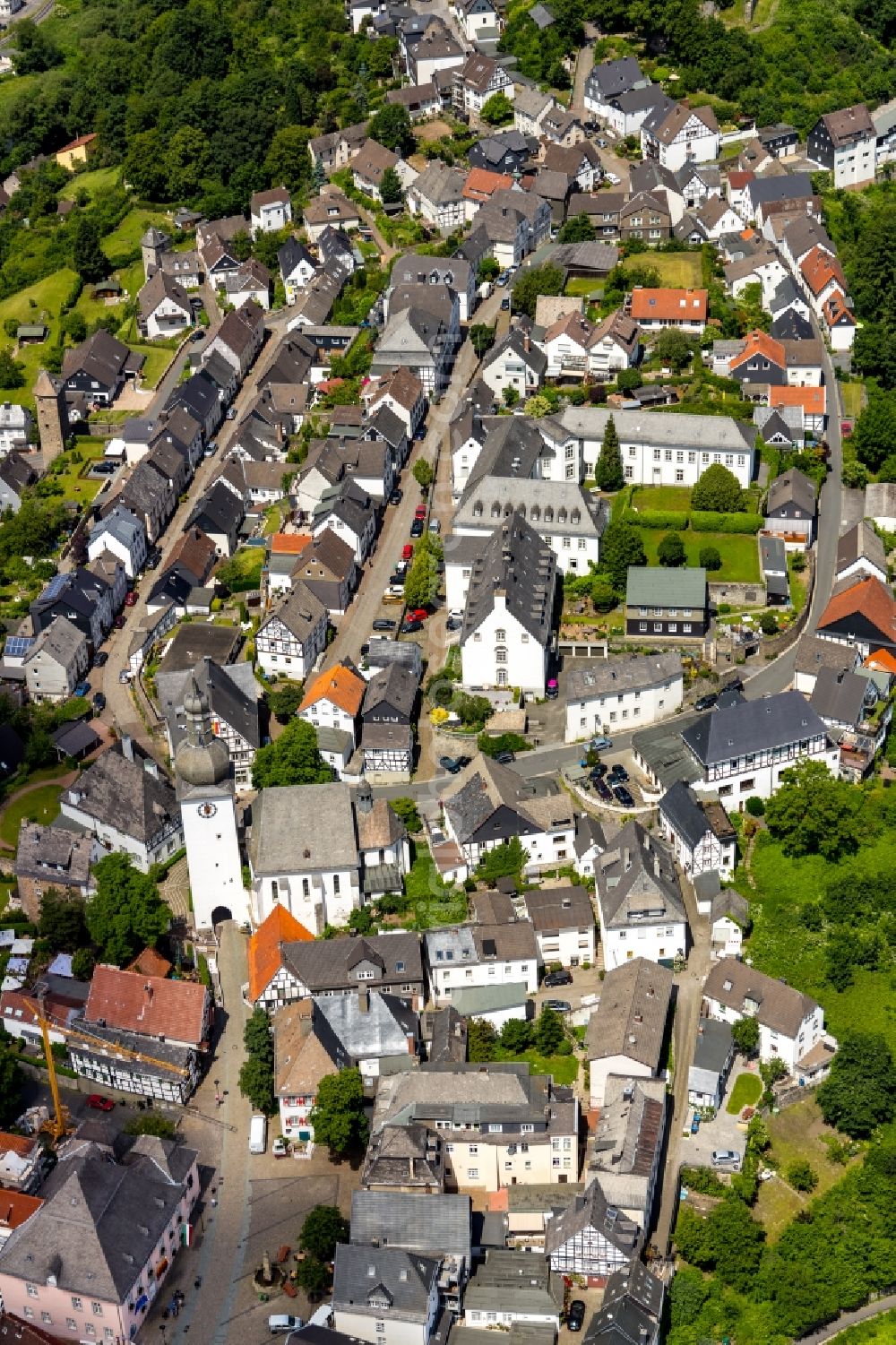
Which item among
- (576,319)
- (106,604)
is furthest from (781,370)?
(106,604)

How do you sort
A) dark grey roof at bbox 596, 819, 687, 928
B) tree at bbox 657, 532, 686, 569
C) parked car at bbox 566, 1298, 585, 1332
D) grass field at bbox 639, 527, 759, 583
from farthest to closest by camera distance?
grass field at bbox 639, 527, 759, 583, tree at bbox 657, 532, 686, 569, dark grey roof at bbox 596, 819, 687, 928, parked car at bbox 566, 1298, 585, 1332

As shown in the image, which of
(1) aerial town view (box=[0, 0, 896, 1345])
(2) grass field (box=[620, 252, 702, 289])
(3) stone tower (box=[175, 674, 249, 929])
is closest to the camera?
(1) aerial town view (box=[0, 0, 896, 1345])

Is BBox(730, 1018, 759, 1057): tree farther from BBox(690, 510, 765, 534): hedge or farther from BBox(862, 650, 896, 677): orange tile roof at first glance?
BBox(690, 510, 765, 534): hedge

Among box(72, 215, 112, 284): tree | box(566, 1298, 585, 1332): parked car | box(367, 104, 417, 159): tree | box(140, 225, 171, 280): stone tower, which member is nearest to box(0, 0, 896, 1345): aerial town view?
box(566, 1298, 585, 1332): parked car

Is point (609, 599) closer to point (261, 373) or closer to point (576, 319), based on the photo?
point (576, 319)

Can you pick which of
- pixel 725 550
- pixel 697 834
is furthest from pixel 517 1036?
pixel 725 550

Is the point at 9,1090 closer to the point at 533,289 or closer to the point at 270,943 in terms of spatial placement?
the point at 270,943

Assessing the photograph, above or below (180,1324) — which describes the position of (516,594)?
above
